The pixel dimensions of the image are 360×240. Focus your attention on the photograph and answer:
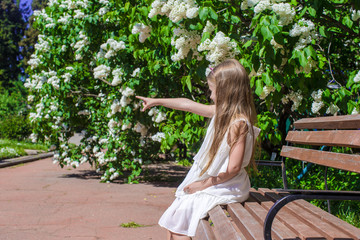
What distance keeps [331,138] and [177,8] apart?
7.80 feet

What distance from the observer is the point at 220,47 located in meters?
4.25

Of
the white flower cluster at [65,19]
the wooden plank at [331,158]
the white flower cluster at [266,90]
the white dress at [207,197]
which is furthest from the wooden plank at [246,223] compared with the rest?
the white flower cluster at [65,19]

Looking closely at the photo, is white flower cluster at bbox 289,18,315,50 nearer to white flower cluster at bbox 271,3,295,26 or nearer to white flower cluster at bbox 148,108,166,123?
white flower cluster at bbox 271,3,295,26

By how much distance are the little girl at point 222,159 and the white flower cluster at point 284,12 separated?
1.23 m

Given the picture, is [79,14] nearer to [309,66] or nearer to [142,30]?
[142,30]

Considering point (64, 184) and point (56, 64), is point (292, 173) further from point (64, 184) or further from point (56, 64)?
point (56, 64)

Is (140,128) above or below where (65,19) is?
below

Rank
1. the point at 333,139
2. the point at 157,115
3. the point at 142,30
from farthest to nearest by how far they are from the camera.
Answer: the point at 157,115 → the point at 142,30 → the point at 333,139

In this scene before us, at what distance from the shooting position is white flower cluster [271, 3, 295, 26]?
381cm

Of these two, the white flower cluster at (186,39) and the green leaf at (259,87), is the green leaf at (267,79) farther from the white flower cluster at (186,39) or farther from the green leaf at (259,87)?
the white flower cluster at (186,39)

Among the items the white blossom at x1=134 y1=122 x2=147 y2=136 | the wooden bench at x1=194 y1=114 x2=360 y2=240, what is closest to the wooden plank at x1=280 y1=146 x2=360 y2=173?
the wooden bench at x1=194 y1=114 x2=360 y2=240

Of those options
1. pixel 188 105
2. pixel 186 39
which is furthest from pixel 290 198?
pixel 186 39

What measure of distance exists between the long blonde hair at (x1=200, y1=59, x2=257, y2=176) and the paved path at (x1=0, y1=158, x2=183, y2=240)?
2305 mm

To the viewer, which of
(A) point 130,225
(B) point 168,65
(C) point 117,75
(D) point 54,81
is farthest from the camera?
(D) point 54,81
